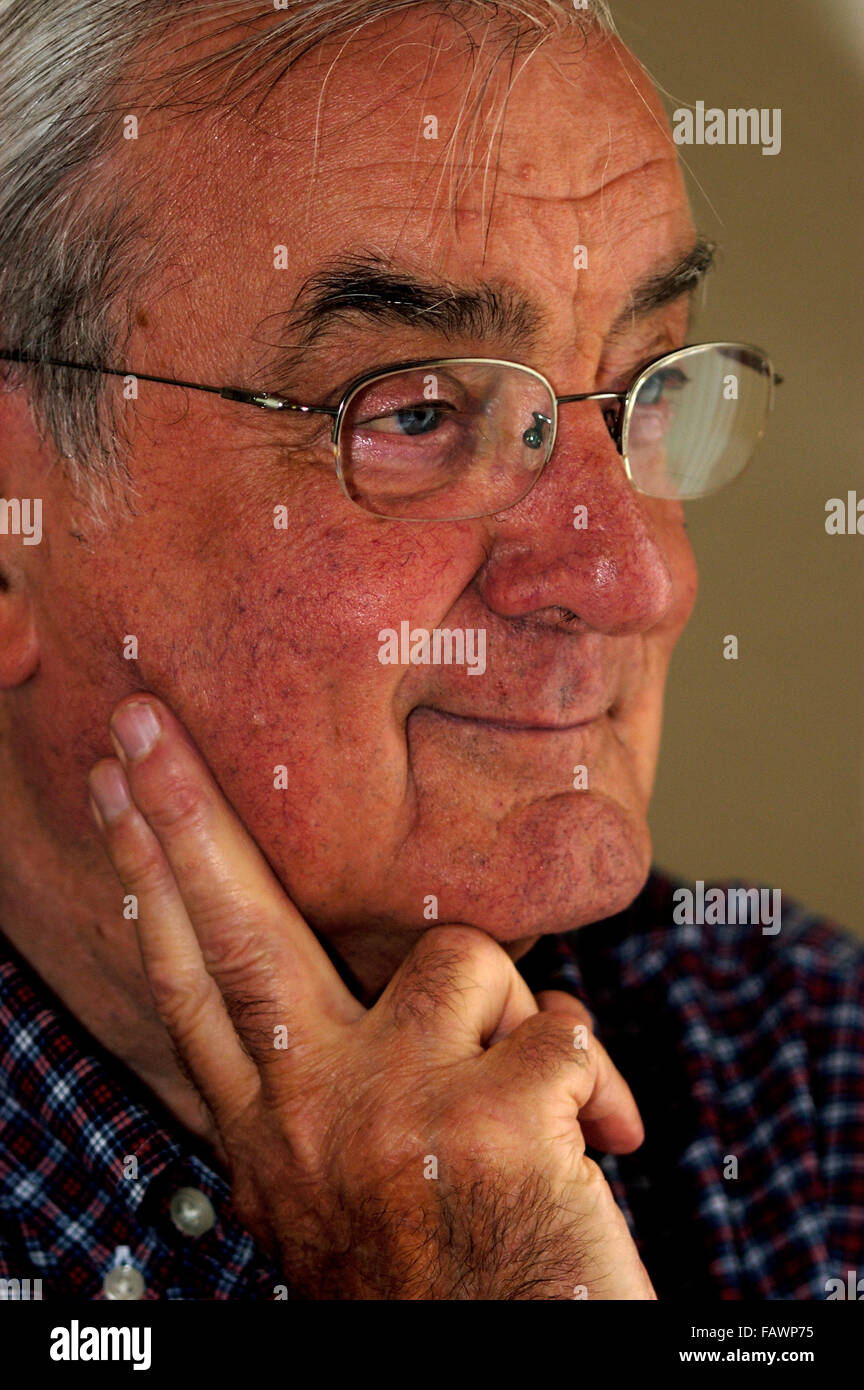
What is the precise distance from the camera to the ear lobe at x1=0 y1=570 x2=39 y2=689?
1561 mm

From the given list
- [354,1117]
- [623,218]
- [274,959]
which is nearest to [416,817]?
[274,959]

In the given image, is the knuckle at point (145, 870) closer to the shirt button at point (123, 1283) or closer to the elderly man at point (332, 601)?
the elderly man at point (332, 601)

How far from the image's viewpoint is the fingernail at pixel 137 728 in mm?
1465

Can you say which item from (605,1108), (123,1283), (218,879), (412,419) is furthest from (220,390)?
(123,1283)

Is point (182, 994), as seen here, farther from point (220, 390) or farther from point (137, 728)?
point (220, 390)

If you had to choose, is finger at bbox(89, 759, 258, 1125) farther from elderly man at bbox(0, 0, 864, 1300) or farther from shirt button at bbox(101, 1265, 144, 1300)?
shirt button at bbox(101, 1265, 144, 1300)

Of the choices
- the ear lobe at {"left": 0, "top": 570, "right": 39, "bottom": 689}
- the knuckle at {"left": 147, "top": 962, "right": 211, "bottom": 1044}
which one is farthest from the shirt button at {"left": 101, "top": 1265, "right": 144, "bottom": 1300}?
the ear lobe at {"left": 0, "top": 570, "right": 39, "bottom": 689}

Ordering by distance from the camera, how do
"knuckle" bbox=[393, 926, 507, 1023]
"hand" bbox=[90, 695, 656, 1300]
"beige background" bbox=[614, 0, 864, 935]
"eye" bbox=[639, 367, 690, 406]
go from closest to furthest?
"hand" bbox=[90, 695, 656, 1300]
"knuckle" bbox=[393, 926, 507, 1023]
"eye" bbox=[639, 367, 690, 406]
"beige background" bbox=[614, 0, 864, 935]

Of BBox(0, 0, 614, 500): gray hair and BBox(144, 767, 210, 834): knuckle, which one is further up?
BBox(0, 0, 614, 500): gray hair

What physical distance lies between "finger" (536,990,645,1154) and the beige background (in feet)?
2.62

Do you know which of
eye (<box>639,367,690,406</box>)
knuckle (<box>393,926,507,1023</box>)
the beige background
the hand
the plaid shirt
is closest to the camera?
the hand

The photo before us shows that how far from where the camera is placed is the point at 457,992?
143 centimetres
